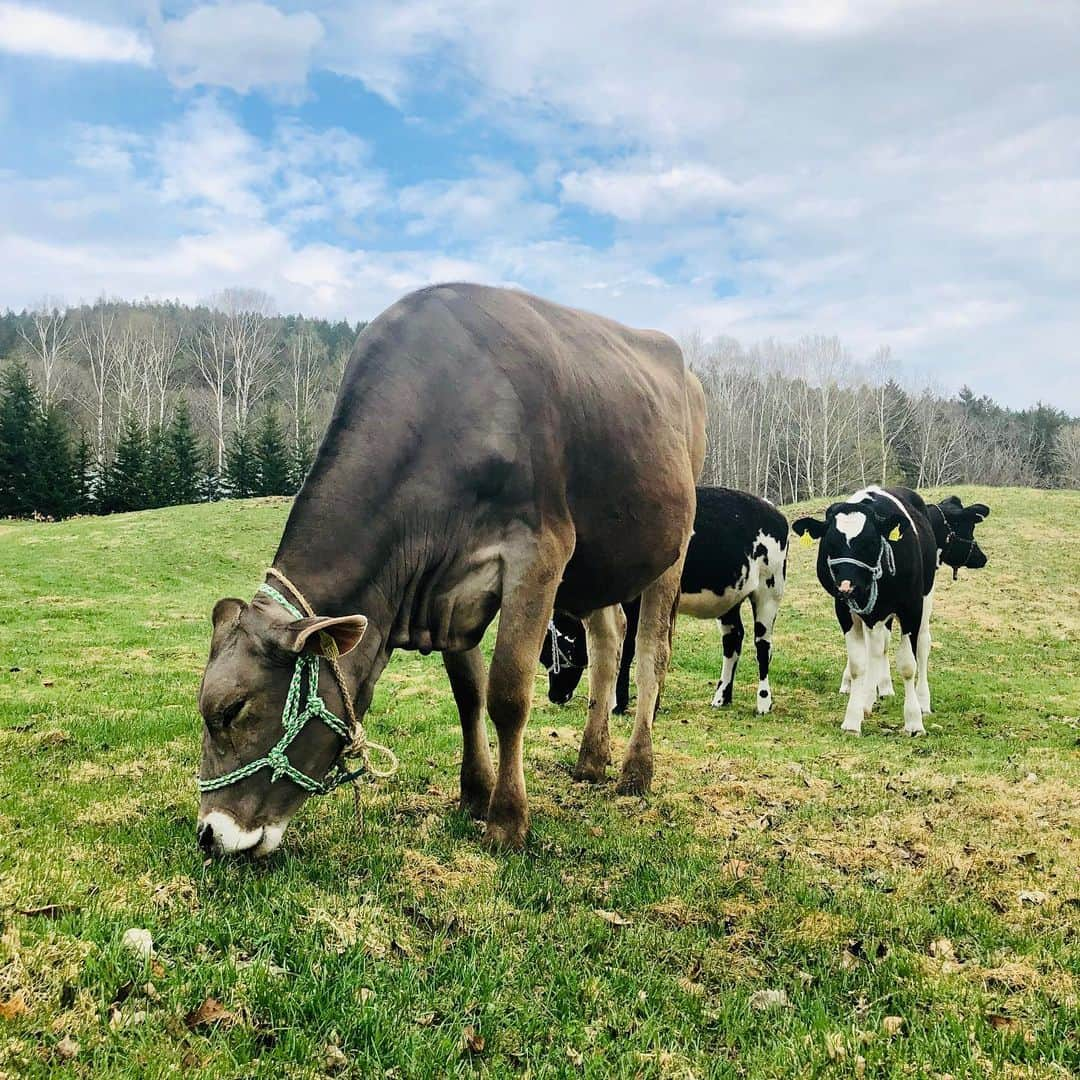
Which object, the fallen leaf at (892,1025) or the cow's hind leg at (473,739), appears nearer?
the fallen leaf at (892,1025)

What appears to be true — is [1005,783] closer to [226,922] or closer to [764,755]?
[764,755]

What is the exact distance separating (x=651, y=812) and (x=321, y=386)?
69.5 meters

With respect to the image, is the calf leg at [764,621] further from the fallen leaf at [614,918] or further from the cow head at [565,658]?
the fallen leaf at [614,918]

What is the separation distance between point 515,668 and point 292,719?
1213 mm

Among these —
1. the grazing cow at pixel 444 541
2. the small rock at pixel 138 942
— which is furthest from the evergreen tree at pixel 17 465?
the small rock at pixel 138 942

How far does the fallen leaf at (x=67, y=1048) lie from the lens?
2.32m

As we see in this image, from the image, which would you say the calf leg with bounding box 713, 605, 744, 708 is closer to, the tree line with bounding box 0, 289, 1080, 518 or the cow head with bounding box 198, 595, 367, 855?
the cow head with bounding box 198, 595, 367, 855

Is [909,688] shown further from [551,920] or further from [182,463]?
[182,463]

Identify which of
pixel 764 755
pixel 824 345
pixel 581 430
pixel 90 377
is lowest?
pixel 764 755

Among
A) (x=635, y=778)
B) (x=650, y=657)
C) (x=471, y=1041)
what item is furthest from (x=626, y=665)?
(x=471, y=1041)

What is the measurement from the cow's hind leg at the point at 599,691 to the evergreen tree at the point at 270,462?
45.6 meters

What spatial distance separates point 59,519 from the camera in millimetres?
42875

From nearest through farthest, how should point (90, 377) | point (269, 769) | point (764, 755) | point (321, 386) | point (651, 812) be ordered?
1. point (269, 769)
2. point (651, 812)
3. point (764, 755)
4. point (90, 377)
5. point (321, 386)

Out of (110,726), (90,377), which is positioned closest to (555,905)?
(110,726)
